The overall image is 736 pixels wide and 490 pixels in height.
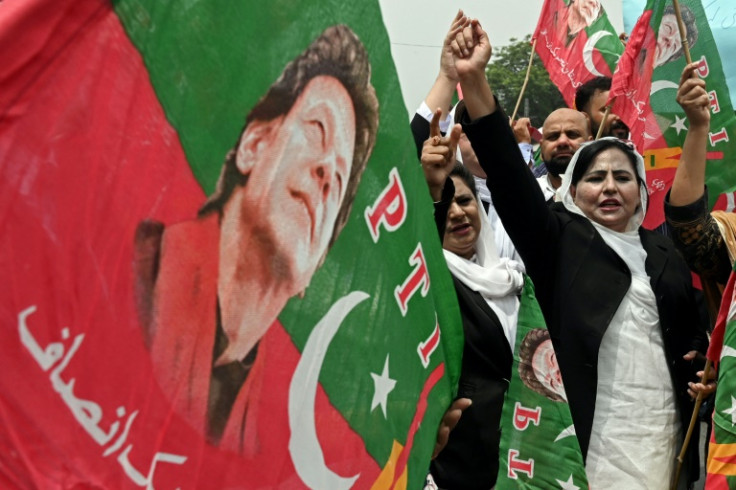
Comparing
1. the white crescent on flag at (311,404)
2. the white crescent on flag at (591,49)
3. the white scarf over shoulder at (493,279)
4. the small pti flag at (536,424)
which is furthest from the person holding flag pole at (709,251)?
the white crescent on flag at (591,49)

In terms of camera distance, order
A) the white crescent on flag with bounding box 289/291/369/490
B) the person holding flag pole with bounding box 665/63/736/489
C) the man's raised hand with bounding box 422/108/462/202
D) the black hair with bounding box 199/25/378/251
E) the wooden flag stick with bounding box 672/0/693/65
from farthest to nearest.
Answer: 1. the wooden flag stick with bounding box 672/0/693/65
2. the person holding flag pole with bounding box 665/63/736/489
3. the man's raised hand with bounding box 422/108/462/202
4. the white crescent on flag with bounding box 289/291/369/490
5. the black hair with bounding box 199/25/378/251

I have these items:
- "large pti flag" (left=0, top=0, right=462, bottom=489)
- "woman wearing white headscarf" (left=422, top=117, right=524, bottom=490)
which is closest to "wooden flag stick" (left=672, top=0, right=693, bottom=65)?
"woman wearing white headscarf" (left=422, top=117, right=524, bottom=490)

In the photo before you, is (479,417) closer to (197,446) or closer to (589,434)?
(589,434)

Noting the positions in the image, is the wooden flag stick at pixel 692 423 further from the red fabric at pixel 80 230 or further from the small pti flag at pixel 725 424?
the red fabric at pixel 80 230

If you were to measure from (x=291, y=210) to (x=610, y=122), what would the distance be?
138 inches

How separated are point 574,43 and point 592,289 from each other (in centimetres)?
319

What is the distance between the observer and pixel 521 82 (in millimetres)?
25297

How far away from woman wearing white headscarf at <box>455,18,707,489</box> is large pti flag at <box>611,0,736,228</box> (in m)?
1.01

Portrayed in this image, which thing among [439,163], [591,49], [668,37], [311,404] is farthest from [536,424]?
[591,49]

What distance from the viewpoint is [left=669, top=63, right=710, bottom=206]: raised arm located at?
3.66m

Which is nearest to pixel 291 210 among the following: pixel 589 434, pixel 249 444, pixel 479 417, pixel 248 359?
pixel 248 359

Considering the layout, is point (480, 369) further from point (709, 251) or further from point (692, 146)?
point (692, 146)

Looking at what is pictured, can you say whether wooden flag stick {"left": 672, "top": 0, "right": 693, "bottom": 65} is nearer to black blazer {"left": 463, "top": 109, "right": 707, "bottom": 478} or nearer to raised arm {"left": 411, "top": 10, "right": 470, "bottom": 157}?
black blazer {"left": 463, "top": 109, "right": 707, "bottom": 478}

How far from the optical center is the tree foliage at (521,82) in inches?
977
